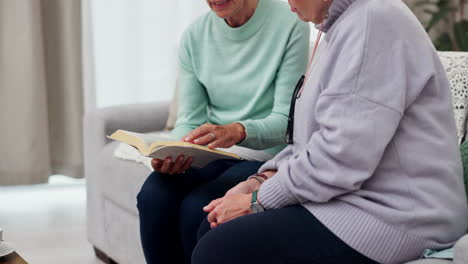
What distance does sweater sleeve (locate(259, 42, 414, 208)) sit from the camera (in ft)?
3.31

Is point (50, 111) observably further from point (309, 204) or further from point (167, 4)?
point (309, 204)

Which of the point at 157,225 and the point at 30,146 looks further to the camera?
the point at 30,146

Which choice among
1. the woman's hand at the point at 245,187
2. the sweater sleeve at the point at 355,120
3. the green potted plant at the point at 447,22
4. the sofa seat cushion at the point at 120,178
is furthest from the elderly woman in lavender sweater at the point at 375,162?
the green potted plant at the point at 447,22

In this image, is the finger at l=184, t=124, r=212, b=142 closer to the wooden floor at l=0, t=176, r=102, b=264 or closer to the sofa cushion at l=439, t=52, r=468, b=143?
the sofa cushion at l=439, t=52, r=468, b=143

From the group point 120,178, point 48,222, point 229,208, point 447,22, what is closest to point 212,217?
point 229,208

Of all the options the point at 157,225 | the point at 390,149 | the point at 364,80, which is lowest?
the point at 157,225

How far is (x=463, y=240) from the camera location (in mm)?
916

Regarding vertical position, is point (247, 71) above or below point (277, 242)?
above

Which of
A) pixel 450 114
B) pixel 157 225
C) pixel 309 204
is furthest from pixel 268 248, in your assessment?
pixel 157 225

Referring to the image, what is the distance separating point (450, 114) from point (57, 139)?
250 cm

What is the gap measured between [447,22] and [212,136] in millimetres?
2269

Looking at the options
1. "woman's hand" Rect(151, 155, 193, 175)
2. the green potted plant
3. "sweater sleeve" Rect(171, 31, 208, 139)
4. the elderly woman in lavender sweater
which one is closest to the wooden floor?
"sweater sleeve" Rect(171, 31, 208, 139)

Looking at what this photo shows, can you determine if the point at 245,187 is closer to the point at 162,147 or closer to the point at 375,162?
the point at 162,147

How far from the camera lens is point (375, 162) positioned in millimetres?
1025
